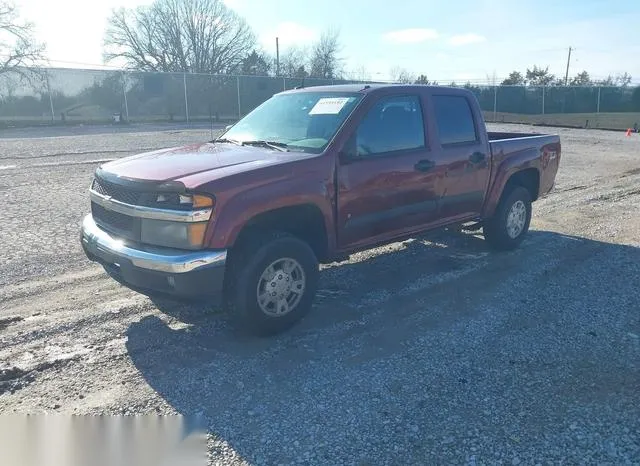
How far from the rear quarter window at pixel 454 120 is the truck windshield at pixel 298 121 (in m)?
1.07

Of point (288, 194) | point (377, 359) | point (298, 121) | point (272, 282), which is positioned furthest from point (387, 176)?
point (377, 359)

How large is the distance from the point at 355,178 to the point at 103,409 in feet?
8.54

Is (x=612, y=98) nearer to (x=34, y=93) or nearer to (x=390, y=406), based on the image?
(x=34, y=93)

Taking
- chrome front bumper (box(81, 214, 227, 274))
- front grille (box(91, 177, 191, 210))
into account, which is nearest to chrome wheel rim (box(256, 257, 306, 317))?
chrome front bumper (box(81, 214, 227, 274))

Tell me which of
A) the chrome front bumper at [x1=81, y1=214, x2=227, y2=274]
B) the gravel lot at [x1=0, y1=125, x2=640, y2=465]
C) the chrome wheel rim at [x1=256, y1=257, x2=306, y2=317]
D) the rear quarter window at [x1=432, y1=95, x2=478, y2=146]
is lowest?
the gravel lot at [x1=0, y1=125, x2=640, y2=465]

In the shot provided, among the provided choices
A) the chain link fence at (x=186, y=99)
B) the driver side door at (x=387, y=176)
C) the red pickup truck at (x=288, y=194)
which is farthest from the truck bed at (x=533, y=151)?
the chain link fence at (x=186, y=99)

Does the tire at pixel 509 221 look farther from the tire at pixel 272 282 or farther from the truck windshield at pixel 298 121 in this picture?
the tire at pixel 272 282

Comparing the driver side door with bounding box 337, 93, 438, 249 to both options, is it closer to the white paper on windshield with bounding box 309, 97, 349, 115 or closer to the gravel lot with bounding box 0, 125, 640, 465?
the white paper on windshield with bounding box 309, 97, 349, 115

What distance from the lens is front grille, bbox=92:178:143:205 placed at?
3913 millimetres

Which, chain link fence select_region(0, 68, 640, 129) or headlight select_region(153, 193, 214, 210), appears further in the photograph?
chain link fence select_region(0, 68, 640, 129)

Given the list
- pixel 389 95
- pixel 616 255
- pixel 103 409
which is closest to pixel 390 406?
pixel 103 409

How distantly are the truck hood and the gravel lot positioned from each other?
127 cm

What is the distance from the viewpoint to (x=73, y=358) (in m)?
3.79

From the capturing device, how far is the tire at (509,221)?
637cm
